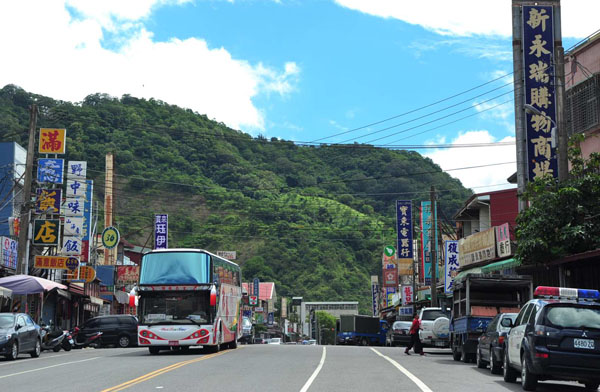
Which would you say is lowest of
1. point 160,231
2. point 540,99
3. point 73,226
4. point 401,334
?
point 401,334

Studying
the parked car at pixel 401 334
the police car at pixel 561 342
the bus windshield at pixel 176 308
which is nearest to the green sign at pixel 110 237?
the parked car at pixel 401 334

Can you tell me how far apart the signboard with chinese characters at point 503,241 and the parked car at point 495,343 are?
13.6 metres

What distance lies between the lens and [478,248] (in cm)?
3894

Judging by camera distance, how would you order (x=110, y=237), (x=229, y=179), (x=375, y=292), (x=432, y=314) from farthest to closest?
1. (x=375, y=292)
2. (x=229, y=179)
3. (x=110, y=237)
4. (x=432, y=314)

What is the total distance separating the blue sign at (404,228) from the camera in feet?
186

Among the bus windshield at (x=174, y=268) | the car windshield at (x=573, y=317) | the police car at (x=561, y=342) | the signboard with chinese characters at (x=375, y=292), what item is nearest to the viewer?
the police car at (x=561, y=342)

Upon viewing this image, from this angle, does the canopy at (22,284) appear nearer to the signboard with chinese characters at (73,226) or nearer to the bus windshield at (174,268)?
the bus windshield at (174,268)

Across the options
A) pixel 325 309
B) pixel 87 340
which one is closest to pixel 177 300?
pixel 87 340

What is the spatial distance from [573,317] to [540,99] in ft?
53.1

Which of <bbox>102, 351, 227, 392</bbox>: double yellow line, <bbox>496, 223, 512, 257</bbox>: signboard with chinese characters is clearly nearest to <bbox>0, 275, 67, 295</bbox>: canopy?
<bbox>102, 351, 227, 392</bbox>: double yellow line

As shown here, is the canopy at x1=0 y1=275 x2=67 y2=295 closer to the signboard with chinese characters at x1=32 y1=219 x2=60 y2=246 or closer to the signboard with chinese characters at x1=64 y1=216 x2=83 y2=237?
the signboard with chinese characters at x1=32 y1=219 x2=60 y2=246

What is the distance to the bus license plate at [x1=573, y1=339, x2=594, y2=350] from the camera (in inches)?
545

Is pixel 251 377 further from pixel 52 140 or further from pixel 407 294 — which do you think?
pixel 407 294

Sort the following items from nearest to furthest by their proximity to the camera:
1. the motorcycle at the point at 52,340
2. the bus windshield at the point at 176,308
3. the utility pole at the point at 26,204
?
the bus windshield at the point at 176,308 → the utility pole at the point at 26,204 → the motorcycle at the point at 52,340
